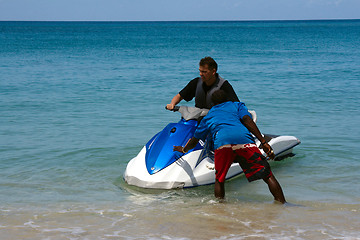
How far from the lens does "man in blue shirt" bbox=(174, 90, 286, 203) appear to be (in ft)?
16.6

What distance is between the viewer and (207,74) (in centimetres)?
557

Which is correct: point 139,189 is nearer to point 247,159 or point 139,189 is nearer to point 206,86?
point 206,86

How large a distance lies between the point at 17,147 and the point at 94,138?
1.30 m

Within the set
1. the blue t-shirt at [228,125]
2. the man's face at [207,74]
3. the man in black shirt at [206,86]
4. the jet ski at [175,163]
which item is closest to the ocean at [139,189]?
the jet ski at [175,163]

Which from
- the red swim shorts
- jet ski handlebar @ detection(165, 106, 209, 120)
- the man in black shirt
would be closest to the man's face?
the man in black shirt

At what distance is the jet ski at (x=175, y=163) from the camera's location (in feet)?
19.3

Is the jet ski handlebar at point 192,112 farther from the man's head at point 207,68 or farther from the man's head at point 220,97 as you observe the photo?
the man's head at point 220,97

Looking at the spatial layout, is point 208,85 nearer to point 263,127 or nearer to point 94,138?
point 94,138

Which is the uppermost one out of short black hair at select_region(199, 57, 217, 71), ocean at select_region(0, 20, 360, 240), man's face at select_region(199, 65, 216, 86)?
short black hair at select_region(199, 57, 217, 71)

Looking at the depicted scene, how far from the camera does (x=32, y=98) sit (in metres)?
14.5

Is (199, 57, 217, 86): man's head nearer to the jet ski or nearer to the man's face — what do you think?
the man's face

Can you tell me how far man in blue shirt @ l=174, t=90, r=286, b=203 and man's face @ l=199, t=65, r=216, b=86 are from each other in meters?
0.42

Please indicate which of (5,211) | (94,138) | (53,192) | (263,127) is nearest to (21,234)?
(5,211)

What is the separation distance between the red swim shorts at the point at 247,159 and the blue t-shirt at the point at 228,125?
0.06m
